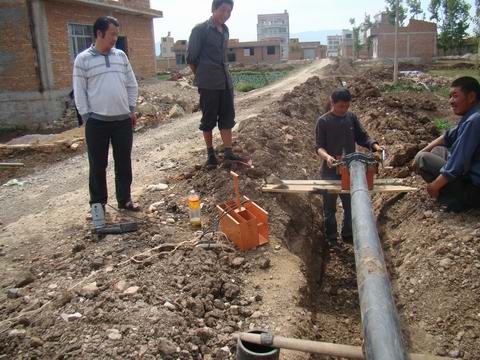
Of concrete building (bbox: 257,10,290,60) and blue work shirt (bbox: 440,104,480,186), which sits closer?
blue work shirt (bbox: 440,104,480,186)

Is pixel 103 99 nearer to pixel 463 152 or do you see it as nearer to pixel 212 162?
pixel 212 162

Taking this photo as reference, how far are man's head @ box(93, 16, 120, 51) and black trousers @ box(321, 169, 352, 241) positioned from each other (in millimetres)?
2908

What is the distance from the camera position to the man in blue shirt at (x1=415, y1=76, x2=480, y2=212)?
3861mm

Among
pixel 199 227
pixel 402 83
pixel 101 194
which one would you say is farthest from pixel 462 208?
pixel 402 83

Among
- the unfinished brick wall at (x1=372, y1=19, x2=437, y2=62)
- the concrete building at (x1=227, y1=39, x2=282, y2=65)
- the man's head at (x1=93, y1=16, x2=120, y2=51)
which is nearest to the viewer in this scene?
the man's head at (x1=93, y1=16, x2=120, y2=51)

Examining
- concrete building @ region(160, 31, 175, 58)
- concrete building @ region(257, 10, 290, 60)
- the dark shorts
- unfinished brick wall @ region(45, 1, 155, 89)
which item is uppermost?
concrete building @ region(257, 10, 290, 60)

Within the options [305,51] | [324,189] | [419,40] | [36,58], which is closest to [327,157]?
[324,189]

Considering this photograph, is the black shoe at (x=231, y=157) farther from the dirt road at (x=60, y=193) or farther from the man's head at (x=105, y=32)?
the man's head at (x=105, y=32)

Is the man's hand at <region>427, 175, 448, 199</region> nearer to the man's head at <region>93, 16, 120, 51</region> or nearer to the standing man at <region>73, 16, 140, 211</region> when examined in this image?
the standing man at <region>73, 16, 140, 211</region>

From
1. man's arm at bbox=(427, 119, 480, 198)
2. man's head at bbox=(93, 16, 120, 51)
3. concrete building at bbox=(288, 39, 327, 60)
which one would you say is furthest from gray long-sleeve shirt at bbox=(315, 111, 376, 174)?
concrete building at bbox=(288, 39, 327, 60)

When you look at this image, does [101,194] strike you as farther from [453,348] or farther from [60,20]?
[60,20]

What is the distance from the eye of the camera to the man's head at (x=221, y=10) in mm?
5008

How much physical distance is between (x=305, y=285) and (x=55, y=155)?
697cm

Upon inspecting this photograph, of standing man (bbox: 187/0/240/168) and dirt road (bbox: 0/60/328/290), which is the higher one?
standing man (bbox: 187/0/240/168)
